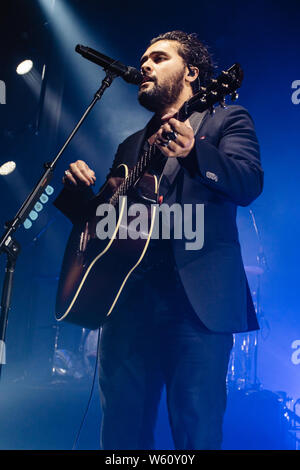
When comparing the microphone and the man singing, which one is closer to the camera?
the man singing

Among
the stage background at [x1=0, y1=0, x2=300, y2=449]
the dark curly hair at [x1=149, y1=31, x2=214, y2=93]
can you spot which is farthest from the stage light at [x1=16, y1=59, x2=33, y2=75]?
the dark curly hair at [x1=149, y1=31, x2=214, y2=93]

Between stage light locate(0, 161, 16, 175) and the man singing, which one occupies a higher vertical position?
stage light locate(0, 161, 16, 175)

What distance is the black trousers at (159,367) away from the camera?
145 cm

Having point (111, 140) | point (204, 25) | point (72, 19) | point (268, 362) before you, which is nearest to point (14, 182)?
point (111, 140)

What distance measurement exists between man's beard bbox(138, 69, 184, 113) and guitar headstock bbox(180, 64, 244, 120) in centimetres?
40

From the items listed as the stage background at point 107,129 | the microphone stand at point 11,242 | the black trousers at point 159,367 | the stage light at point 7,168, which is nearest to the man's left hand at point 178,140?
the black trousers at point 159,367

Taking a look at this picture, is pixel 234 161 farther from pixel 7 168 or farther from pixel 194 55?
pixel 7 168

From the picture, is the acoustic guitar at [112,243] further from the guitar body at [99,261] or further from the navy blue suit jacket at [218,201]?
the navy blue suit jacket at [218,201]

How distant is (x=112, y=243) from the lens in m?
1.79

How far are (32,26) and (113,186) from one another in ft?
A: 12.1

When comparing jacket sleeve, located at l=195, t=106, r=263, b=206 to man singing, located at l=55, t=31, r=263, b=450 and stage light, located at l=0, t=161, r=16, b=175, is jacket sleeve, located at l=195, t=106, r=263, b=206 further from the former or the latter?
stage light, located at l=0, t=161, r=16, b=175

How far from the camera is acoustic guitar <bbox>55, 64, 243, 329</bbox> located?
1614 millimetres

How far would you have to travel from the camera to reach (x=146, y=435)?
1651 millimetres

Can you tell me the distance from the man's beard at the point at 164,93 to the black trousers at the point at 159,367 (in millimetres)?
826
